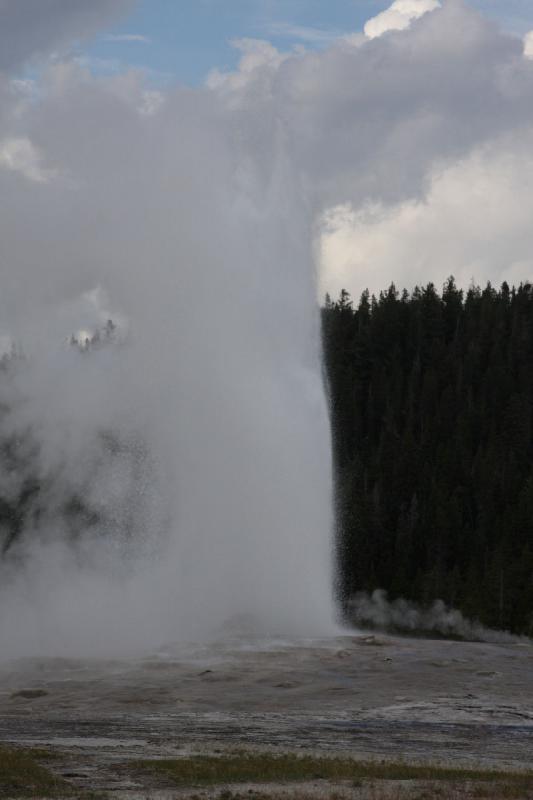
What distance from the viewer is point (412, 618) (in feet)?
246

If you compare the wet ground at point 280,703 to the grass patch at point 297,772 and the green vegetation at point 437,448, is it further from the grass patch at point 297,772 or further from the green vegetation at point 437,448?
the green vegetation at point 437,448

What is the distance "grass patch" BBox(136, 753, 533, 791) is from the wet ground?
98 cm

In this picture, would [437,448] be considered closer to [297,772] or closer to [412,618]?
[412,618]

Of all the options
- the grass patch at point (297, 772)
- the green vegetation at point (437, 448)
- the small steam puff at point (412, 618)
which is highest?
the green vegetation at point (437, 448)

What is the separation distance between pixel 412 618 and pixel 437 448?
81.2 feet

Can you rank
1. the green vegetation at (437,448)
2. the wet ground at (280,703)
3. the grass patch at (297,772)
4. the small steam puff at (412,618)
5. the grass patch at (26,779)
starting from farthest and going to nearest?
the green vegetation at (437,448) < the small steam puff at (412,618) < the wet ground at (280,703) < the grass patch at (297,772) < the grass patch at (26,779)

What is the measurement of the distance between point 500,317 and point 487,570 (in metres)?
41.6

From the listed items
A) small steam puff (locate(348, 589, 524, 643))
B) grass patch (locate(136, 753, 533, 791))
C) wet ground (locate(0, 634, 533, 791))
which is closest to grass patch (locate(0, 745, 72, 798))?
wet ground (locate(0, 634, 533, 791))

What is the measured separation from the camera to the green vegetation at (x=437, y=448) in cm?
8044

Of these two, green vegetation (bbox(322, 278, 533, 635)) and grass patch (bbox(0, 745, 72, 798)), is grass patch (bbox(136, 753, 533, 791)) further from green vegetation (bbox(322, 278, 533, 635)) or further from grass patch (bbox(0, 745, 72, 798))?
green vegetation (bbox(322, 278, 533, 635))

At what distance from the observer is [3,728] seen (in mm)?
26969

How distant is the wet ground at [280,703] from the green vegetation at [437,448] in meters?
36.4

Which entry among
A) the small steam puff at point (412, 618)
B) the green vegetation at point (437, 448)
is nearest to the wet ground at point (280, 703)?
the small steam puff at point (412, 618)

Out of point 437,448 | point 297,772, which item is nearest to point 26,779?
point 297,772
